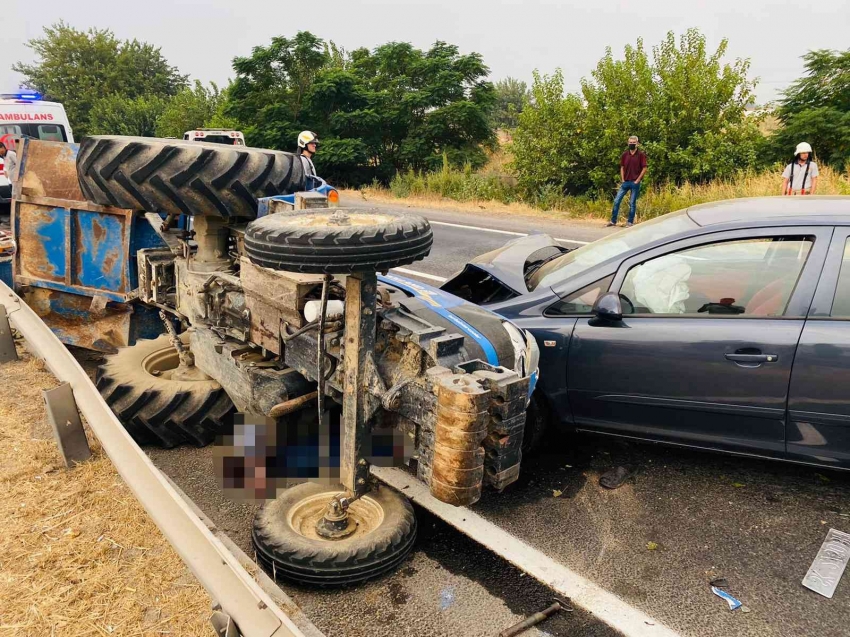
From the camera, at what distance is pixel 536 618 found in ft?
8.23

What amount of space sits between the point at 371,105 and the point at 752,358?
1072 inches

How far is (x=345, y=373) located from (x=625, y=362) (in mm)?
1663

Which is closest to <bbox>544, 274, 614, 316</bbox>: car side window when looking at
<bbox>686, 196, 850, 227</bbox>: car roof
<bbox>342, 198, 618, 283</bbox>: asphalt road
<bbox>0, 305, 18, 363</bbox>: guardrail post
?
<bbox>686, 196, 850, 227</bbox>: car roof

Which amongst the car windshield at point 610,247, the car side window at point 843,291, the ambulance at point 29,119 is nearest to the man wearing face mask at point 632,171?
the car windshield at point 610,247

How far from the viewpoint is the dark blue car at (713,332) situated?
9.99 ft

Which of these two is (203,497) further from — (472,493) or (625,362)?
(625,362)

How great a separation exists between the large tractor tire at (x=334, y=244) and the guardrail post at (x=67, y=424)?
1685 mm

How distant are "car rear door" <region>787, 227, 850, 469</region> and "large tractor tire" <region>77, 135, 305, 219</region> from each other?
9.65 ft

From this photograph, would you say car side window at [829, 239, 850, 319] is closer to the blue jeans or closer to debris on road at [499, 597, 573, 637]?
debris on road at [499, 597, 573, 637]

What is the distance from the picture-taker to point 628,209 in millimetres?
14383

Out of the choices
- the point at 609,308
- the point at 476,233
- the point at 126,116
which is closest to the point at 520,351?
the point at 609,308

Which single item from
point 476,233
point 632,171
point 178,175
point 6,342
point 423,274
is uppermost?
point 632,171

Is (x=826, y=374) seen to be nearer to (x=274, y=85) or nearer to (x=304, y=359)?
(x=304, y=359)

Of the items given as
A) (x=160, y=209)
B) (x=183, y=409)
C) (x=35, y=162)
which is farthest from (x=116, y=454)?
(x=35, y=162)
